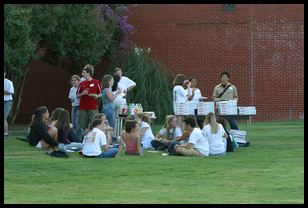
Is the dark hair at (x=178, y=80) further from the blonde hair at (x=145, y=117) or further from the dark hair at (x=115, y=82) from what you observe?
the dark hair at (x=115, y=82)

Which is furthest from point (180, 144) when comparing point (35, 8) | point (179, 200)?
point (35, 8)

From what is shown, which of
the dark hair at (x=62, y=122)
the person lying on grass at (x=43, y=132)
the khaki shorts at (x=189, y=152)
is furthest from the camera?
the dark hair at (x=62, y=122)

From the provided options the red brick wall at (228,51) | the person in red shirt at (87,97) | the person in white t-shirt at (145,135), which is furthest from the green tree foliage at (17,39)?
the person in white t-shirt at (145,135)

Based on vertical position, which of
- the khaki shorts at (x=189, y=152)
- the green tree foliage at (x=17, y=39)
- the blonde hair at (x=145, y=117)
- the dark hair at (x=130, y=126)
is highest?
the green tree foliage at (x=17, y=39)

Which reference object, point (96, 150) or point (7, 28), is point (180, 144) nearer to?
point (96, 150)

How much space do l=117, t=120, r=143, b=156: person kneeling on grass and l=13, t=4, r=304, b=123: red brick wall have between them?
1512cm

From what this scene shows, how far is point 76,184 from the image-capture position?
13.3 m

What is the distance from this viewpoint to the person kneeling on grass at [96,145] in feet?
54.7

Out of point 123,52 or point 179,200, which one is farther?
point 123,52

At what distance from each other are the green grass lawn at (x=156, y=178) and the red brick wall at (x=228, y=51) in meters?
13.6

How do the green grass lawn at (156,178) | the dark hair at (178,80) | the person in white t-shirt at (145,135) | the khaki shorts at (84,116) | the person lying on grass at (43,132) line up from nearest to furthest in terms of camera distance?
the green grass lawn at (156,178) → the person lying on grass at (43,132) → the person in white t-shirt at (145,135) → the khaki shorts at (84,116) → the dark hair at (178,80)

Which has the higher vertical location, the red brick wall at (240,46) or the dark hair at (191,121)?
the red brick wall at (240,46)

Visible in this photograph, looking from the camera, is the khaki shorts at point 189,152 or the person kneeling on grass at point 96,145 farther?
the khaki shorts at point 189,152
